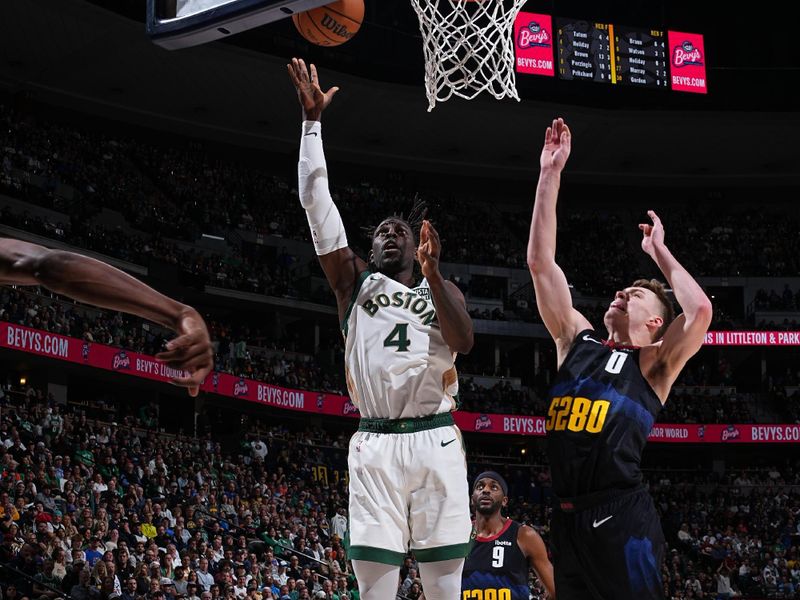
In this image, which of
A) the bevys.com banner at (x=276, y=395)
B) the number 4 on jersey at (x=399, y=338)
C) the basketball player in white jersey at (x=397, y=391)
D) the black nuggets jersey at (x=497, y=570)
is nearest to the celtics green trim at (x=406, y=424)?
the basketball player in white jersey at (x=397, y=391)

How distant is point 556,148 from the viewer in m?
5.04

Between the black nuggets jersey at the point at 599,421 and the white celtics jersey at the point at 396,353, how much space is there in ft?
1.79

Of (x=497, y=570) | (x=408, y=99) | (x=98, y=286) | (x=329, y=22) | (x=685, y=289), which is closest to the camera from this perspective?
(x=98, y=286)

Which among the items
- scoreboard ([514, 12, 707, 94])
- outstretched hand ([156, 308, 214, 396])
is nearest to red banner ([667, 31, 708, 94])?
scoreboard ([514, 12, 707, 94])

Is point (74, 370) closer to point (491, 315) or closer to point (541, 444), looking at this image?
point (491, 315)

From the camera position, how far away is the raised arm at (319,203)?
16.4 ft

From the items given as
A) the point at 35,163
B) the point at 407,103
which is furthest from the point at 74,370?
the point at 407,103

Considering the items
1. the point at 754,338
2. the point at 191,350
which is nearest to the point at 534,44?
the point at 754,338

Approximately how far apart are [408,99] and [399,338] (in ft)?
77.3

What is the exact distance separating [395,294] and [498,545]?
3.01 m

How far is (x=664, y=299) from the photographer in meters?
5.05

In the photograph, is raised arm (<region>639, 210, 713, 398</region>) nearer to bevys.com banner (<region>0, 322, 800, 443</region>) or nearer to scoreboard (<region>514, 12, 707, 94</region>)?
bevys.com banner (<region>0, 322, 800, 443</region>)

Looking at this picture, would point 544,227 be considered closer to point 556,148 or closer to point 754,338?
point 556,148

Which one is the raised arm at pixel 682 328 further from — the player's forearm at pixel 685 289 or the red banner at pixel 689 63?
the red banner at pixel 689 63
